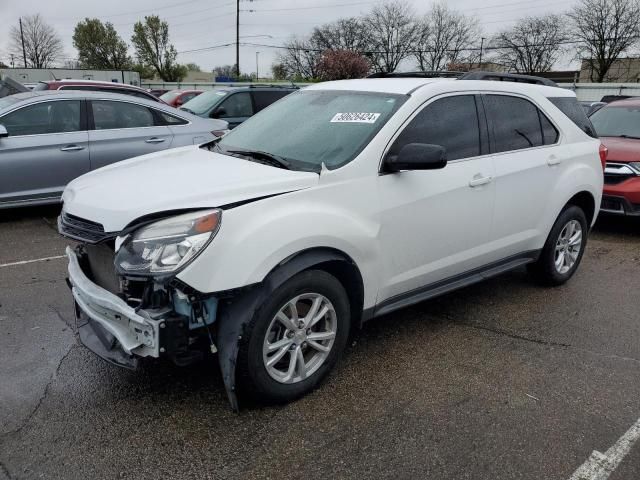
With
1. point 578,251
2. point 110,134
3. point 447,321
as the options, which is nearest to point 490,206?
point 447,321

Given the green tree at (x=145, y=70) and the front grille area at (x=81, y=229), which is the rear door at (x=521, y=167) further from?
the green tree at (x=145, y=70)

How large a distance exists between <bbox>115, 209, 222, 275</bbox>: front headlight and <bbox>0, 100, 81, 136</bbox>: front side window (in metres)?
5.12

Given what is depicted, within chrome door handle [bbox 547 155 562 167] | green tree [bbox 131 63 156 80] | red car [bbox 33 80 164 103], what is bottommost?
chrome door handle [bbox 547 155 562 167]

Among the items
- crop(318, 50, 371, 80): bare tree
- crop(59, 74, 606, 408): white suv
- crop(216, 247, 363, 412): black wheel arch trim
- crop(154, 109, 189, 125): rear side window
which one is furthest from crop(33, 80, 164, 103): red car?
crop(318, 50, 371, 80): bare tree

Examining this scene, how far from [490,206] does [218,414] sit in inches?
94.4

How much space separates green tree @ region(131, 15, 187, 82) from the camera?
75.0 m

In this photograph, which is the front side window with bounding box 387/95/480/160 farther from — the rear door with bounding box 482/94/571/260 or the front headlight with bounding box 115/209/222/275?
the front headlight with bounding box 115/209/222/275

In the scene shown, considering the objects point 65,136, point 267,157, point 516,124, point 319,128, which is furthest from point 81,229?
point 65,136

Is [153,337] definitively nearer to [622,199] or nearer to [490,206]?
[490,206]

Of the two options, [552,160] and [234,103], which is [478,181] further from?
[234,103]

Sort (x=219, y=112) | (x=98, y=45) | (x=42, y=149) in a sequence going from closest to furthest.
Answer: (x=42, y=149)
(x=219, y=112)
(x=98, y=45)

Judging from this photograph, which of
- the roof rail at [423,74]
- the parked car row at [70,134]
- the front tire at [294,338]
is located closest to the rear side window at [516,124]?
the roof rail at [423,74]

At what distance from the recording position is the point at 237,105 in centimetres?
1151

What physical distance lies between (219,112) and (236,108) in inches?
17.8
